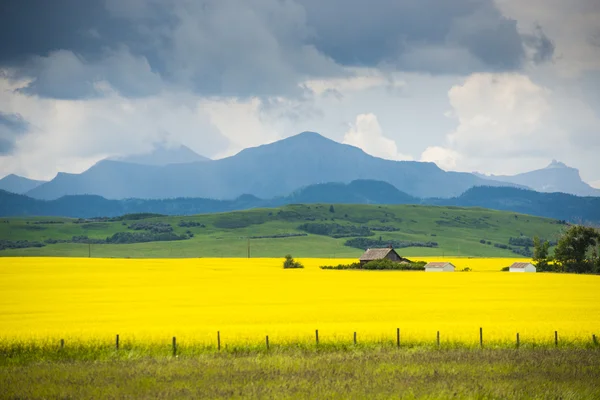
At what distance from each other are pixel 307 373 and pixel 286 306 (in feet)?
99.9

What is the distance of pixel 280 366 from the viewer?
2967 centimetres

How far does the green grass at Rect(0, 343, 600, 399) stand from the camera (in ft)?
82.3

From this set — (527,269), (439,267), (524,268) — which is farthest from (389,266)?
(527,269)

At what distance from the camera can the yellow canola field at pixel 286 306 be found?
41.4 meters

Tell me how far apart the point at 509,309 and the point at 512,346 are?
21511mm

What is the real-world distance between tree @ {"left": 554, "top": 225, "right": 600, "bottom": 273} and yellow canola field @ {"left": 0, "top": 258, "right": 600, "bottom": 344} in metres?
18.7

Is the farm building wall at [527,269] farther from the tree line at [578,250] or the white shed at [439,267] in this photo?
the white shed at [439,267]

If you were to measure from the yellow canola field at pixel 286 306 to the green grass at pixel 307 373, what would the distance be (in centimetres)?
493

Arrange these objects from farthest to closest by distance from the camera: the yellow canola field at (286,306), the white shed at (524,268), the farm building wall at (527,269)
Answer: the white shed at (524,268), the farm building wall at (527,269), the yellow canola field at (286,306)

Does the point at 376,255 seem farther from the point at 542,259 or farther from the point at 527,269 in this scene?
the point at 542,259

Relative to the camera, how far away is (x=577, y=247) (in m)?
114

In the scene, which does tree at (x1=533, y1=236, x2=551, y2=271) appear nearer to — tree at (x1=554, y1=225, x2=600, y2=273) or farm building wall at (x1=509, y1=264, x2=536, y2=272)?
farm building wall at (x1=509, y1=264, x2=536, y2=272)

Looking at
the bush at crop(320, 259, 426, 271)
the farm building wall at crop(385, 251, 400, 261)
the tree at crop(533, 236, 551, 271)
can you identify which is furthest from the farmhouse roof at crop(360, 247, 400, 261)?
the tree at crop(533, 236, 551, 271)

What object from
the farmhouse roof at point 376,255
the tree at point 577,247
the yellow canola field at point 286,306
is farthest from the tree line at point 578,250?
the farmhouse roof at point 376,255
